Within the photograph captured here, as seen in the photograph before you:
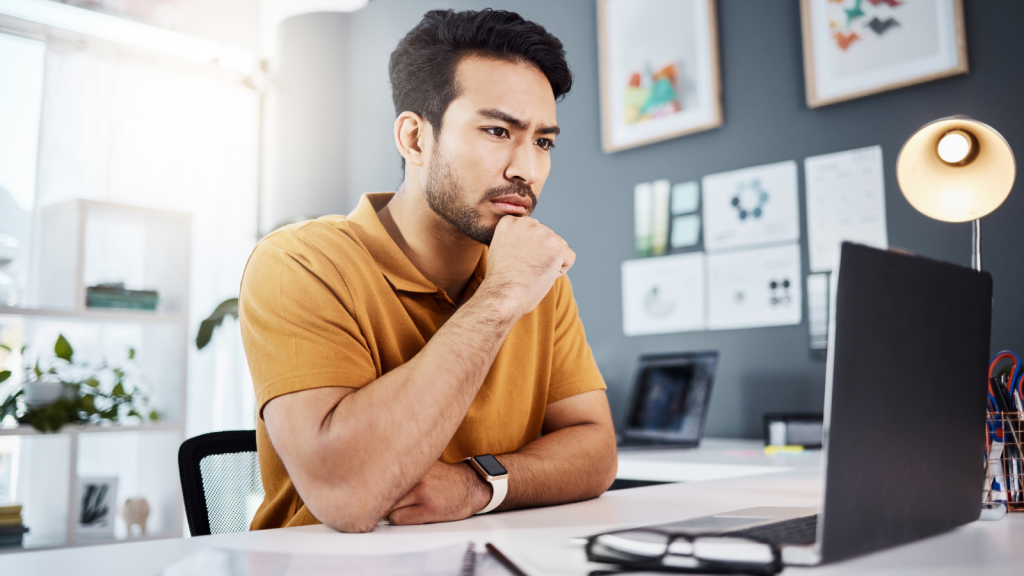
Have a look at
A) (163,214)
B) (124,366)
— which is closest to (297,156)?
(163,214)

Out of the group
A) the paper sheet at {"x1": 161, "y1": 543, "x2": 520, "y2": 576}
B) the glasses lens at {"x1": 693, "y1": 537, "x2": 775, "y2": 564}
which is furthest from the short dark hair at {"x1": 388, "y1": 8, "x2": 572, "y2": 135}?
the glasses lens at {"x1": 693, "y1": 537, "x2": 775, "y2": 564}

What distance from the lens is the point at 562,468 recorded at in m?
1.15

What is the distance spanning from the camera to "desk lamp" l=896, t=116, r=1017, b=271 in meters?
1.24

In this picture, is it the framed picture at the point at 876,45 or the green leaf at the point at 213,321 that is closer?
the framed picture at the point at 876,45

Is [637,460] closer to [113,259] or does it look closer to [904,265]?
[904,265]

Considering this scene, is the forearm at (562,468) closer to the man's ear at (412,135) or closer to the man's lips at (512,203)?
the man's lips at (512,203)

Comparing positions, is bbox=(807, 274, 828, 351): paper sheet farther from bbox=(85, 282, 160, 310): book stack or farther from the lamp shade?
bbox=(85, 282, 160, 310): book stack

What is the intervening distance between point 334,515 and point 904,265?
692 millimetres

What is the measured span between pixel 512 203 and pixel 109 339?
307 centimetres

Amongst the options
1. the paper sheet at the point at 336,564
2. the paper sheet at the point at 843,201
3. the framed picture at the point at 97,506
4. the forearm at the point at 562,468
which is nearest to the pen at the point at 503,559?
the paper sheet at the point at 336,564

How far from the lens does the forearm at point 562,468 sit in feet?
3.54

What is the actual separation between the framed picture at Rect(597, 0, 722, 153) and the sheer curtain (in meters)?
2.26

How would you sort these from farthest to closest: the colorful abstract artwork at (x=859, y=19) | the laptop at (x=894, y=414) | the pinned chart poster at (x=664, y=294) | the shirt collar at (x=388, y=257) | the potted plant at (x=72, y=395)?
1. the potted plant at (x=72, y=395)
2. the pinned chart poster at (x=664, y=294)
3. the colorful abstract artwork at (x=859, y=19)
4. the shirt collar at (x=388, y=257)
5. the laptop at (x=894, y=414)

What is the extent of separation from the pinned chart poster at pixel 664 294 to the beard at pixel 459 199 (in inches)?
56.0
